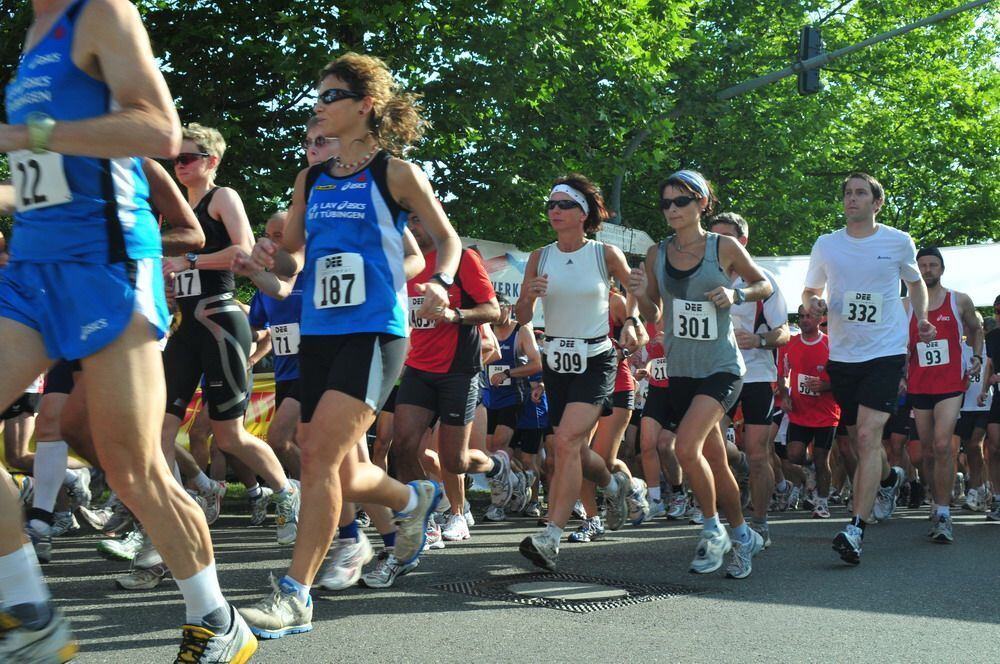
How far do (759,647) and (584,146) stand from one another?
15.0 meters

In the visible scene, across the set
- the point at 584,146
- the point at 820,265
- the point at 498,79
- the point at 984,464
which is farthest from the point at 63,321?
the point at 584,146

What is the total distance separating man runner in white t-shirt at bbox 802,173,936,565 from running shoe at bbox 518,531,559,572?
7.41 feet

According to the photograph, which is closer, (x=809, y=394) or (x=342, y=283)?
(x=342, y=283)

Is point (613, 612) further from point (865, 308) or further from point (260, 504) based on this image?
point (260, 504)

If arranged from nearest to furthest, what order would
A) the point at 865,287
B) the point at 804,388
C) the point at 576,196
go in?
the point at 576,196, the point at 865,287, the point at 804,388

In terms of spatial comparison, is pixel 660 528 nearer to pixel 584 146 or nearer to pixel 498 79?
pixel 498 79

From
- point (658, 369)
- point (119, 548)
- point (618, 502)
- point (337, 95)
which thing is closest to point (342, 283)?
point (337, 95)

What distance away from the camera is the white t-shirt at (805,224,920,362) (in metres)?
8.30

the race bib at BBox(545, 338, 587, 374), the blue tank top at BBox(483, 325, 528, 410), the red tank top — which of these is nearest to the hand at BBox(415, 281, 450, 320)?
the race bib at BBox(545, 338, 587, 374)

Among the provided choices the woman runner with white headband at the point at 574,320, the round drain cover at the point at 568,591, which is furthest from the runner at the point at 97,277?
the woman runner with white headband at the point at 574,320

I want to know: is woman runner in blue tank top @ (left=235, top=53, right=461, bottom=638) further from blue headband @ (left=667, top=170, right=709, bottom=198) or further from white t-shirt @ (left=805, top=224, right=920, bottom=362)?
white t-shirt @ (left=805, top=224, right=920, bottom=362)

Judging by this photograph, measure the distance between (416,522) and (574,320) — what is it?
88.2 inches

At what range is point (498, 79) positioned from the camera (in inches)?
687

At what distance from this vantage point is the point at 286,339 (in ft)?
28.8
